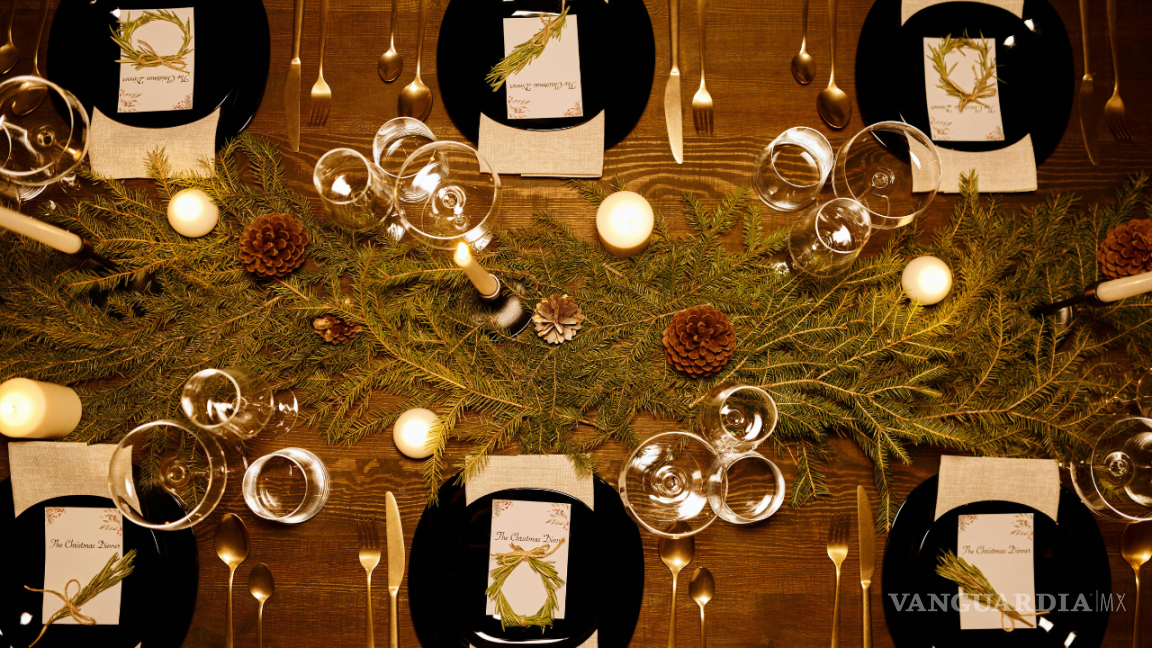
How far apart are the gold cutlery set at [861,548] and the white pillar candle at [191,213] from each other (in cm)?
121

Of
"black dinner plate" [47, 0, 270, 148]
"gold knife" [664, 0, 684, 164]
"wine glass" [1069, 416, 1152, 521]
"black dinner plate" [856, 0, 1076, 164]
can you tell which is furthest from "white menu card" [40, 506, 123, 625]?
"wine glass" [1069, 416, 1152, 521]

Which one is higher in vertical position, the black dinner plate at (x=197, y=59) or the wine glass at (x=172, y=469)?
the black dinner plate at (x=197, y=59)

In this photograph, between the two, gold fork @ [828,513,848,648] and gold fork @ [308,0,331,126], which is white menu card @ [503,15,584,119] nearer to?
gold fork @ [308,0,331,126]

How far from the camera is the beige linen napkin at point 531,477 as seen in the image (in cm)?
105

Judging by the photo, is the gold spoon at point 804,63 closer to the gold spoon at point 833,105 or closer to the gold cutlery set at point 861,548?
the gold spoon at point 833,105

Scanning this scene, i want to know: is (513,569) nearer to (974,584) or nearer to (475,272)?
(475,272)

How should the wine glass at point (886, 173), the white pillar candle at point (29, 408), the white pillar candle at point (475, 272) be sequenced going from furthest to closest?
the wine glass at point (886, 173) < the white pillar candle at point (29, 408) < the white pillar candle at point (475, 272)

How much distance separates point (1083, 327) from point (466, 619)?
119cm

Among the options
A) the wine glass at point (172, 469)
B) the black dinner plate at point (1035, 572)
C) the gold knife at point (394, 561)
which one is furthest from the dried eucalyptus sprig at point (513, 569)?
the black dinner plate at point (1035, 572)

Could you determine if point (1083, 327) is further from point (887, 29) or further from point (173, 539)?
point (173, 539)

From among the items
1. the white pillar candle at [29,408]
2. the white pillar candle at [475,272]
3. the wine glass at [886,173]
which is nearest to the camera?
the white pillar candle at [475,272]

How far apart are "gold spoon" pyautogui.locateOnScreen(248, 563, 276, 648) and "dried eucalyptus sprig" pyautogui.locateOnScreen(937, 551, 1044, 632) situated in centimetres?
113

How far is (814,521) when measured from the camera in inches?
42.3

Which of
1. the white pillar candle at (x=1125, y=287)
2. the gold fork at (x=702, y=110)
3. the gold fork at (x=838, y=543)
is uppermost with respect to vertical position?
the gold fork at (x=702, y=110)
